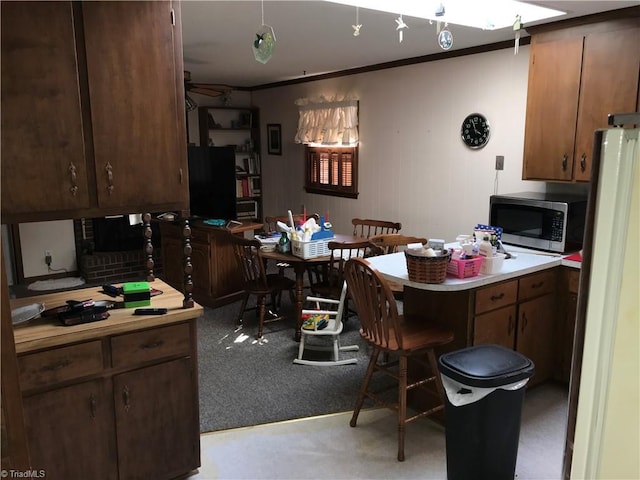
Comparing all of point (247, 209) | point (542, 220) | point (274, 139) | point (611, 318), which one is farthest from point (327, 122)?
point (611, 318)

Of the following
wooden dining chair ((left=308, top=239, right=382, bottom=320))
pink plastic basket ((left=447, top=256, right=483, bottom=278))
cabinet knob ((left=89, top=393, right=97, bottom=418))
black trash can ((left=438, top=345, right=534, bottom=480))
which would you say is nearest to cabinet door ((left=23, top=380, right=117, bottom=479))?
cabinet knob ((left=89, top=393, right=97, bottom=418))

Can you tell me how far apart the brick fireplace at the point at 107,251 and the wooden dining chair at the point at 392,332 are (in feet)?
12.9

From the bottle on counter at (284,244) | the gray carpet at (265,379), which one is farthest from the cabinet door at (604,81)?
the bottle on counter at (284,244)

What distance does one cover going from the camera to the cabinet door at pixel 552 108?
324cm

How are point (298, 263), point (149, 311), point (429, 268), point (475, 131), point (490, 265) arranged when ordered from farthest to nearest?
point (475, 131) < point (298, 263) < point (490, 265) < point (429, 268) < point (149, 311)

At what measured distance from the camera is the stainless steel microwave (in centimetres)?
323

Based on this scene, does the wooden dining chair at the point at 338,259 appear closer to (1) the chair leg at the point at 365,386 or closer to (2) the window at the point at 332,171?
(1) the chair leg at the point at 365,386

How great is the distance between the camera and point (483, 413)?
7.28ft

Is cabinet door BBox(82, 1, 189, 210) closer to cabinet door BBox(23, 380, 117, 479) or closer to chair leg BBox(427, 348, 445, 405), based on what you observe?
cabinet door BBox(23, 380, 117, 479)

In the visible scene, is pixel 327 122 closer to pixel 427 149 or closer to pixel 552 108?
pixel 427 149

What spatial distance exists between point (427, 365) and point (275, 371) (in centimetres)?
117

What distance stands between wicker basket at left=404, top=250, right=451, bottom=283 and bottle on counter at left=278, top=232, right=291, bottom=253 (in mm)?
1696

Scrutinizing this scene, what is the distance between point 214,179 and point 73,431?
12.5 ft

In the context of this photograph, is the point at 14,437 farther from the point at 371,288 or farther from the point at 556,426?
the point at 556,426
